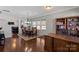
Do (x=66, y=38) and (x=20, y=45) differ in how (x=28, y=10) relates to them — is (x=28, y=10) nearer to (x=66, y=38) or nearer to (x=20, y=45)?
(x=20, y=45)

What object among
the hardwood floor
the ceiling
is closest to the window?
the ceiling

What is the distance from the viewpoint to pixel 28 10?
2244 mm

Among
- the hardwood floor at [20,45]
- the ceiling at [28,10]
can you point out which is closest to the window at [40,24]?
the ceiling at [28,10]

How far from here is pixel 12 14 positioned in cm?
221

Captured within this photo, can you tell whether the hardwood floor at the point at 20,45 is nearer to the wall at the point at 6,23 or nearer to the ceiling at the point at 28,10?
the wall at the point at 6,23

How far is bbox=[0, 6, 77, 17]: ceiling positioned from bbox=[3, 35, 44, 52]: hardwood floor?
1.65 feet

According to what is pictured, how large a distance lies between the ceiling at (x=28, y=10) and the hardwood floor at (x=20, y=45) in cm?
50

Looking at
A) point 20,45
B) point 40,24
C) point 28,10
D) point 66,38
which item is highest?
point 28,10

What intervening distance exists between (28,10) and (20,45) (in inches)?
29.8

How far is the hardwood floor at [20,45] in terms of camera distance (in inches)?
87.0

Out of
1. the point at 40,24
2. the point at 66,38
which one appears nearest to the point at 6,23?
the point at 40,24

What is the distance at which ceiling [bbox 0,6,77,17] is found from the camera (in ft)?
7.20
